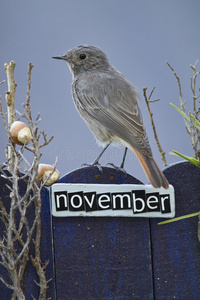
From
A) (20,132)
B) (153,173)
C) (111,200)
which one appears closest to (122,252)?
(111,200)

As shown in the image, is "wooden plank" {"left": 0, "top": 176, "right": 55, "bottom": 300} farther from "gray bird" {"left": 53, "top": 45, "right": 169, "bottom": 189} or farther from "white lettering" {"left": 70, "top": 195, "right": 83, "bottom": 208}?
"gray bird" {"left": 53, "top": 45, "right": 169, "bottom": 189}

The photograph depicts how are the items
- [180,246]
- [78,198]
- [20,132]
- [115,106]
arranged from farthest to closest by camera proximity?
[115,106], [180,246], [78,198], [20,132]

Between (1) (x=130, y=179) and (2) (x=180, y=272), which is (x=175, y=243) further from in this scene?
(1) (x=130, y=179)

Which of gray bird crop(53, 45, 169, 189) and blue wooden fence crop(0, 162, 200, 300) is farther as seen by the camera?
gray bird crop(53, 45, 169, 189)

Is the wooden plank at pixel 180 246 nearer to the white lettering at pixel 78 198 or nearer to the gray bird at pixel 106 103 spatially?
the gray bird at pixel 106 103

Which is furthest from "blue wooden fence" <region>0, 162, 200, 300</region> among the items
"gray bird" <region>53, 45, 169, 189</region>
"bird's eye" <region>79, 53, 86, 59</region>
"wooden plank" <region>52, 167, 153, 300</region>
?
"bird's eye" <region>79, 53, 86, 59</region>

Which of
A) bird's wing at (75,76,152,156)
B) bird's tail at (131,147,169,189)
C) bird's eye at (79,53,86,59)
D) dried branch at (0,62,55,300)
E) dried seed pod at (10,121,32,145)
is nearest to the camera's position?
dried branch at (0,62,55,300)

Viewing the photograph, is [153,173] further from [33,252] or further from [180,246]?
[33,252]

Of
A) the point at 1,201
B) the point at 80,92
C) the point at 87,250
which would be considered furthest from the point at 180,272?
the point at 80,92
